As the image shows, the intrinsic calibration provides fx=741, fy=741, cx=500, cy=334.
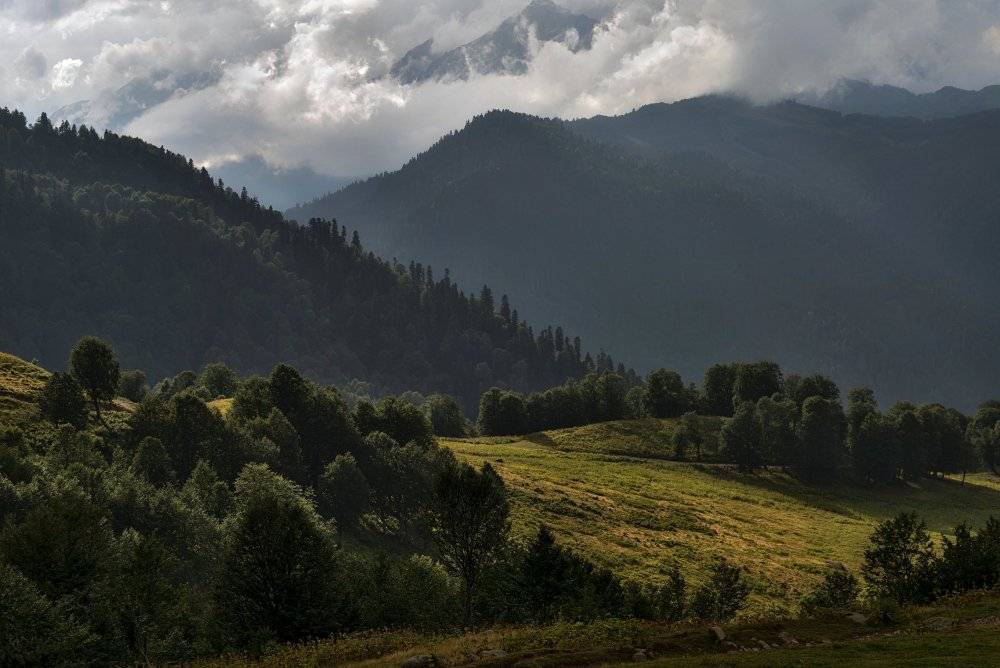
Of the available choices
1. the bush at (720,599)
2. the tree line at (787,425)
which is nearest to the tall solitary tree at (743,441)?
the tree line at (787,425)

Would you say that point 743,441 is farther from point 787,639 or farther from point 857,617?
point 787,639

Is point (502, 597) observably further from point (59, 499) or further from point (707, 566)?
point (707, 566)

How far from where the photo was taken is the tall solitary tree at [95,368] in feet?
341

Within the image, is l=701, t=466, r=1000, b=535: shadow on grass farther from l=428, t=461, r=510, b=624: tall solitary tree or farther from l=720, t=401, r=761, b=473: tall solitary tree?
l=428, t=461, r=510, b=624: tall solitary tree

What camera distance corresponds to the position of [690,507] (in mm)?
117000

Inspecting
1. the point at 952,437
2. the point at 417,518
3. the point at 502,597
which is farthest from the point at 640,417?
the point at 502,597

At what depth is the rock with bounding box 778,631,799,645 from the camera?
34.3 metres

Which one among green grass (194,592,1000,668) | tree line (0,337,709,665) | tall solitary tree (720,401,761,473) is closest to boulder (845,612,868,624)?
green grass (194,592,1000,668)

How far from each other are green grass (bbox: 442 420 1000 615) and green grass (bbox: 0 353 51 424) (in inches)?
2483

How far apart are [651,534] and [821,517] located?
132ft

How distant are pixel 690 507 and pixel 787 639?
85025mm

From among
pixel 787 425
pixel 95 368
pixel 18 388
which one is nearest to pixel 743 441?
pixel 787 425

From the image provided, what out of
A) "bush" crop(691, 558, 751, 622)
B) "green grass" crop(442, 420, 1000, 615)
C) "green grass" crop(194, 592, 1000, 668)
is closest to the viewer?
"green grass" crop(194, 592, 1000, 668)

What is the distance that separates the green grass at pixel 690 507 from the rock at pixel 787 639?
34.0 metres
